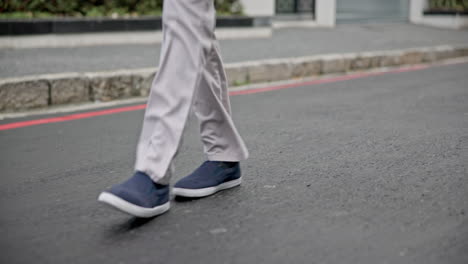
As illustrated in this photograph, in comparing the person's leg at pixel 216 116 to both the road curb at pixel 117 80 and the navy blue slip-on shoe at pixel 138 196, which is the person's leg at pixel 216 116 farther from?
the road curb at pixel 117 80

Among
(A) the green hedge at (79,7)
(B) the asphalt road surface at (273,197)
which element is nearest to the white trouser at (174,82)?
(B) the asphalt road surface at (273,197)

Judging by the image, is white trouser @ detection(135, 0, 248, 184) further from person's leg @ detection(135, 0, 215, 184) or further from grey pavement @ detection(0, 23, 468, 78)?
grey pavement @ detection(0, 23, 468, 78)

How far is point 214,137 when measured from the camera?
256 cm

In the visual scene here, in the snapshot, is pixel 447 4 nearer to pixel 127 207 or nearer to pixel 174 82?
pixel 174 82

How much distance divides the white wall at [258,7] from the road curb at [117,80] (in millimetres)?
3884

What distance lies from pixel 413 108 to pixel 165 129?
3227mm

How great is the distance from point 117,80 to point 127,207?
3.75 meters

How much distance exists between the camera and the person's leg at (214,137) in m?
2.48

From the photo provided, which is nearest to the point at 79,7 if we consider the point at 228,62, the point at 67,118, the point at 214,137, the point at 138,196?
the point at 228,62

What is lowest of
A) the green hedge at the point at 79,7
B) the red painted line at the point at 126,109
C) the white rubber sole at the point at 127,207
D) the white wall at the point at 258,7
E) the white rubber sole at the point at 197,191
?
the red painted line at the point at 126,109

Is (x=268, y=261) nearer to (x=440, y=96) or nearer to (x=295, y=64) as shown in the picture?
(x=440, y=96)

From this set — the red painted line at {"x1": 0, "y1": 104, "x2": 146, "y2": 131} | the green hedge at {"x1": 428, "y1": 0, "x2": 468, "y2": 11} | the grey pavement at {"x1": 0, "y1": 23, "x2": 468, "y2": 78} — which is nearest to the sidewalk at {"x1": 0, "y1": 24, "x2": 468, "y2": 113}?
the grey pavement at {"x1": 0, "y1": 23, "x2": 468, "y2": 78}

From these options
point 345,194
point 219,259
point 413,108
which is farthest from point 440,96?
point 219,259

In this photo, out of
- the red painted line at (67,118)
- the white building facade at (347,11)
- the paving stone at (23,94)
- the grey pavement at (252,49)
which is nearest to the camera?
the red painted line at (67,118)
